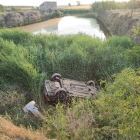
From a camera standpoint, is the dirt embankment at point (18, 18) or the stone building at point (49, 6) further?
the stone building at point (49, 6)

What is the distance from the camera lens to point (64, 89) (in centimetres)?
452

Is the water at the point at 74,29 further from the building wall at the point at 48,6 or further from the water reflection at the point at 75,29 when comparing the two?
the building wall at the point at 48,6

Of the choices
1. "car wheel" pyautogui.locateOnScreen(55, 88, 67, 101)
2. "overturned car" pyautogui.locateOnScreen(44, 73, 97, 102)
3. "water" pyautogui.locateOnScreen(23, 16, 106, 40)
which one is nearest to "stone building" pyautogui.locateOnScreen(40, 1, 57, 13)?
"water" pyautogui.locateOnScreen(23, 16, 106, 40)

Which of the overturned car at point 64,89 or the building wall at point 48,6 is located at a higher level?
the building wall at point 48,6

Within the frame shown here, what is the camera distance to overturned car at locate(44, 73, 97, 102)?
4.54 meters

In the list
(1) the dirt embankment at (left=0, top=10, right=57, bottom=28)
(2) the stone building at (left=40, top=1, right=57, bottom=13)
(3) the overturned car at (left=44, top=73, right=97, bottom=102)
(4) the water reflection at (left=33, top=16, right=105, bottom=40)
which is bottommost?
(3) the overturned car at (left=44, top=73, right=97, bottom=102)

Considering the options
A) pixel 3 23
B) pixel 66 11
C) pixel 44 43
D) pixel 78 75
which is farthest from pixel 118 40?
pixel 66 11

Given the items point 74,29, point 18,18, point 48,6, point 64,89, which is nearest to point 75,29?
point 74,29

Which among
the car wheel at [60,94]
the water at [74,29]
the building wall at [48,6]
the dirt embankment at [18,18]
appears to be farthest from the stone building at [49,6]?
the car wheel at [60,94]

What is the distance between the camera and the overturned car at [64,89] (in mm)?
4535

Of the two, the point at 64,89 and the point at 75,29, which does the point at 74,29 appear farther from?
the point at 64,89

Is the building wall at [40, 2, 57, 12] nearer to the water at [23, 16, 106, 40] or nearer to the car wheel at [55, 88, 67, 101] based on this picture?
the water at [23, 16, 106, 40]

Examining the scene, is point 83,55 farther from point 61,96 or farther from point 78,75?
point 61,96

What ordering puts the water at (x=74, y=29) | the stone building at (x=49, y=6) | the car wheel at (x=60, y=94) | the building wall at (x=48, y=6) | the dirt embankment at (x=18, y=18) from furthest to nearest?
the building wall at (x=48, y=6) → the stone building at (x=49, y=6) → the dirt embankment at (x=18, y=18) → the water at (x=74, y=29) → the car wheel at (x=60, y=94)
